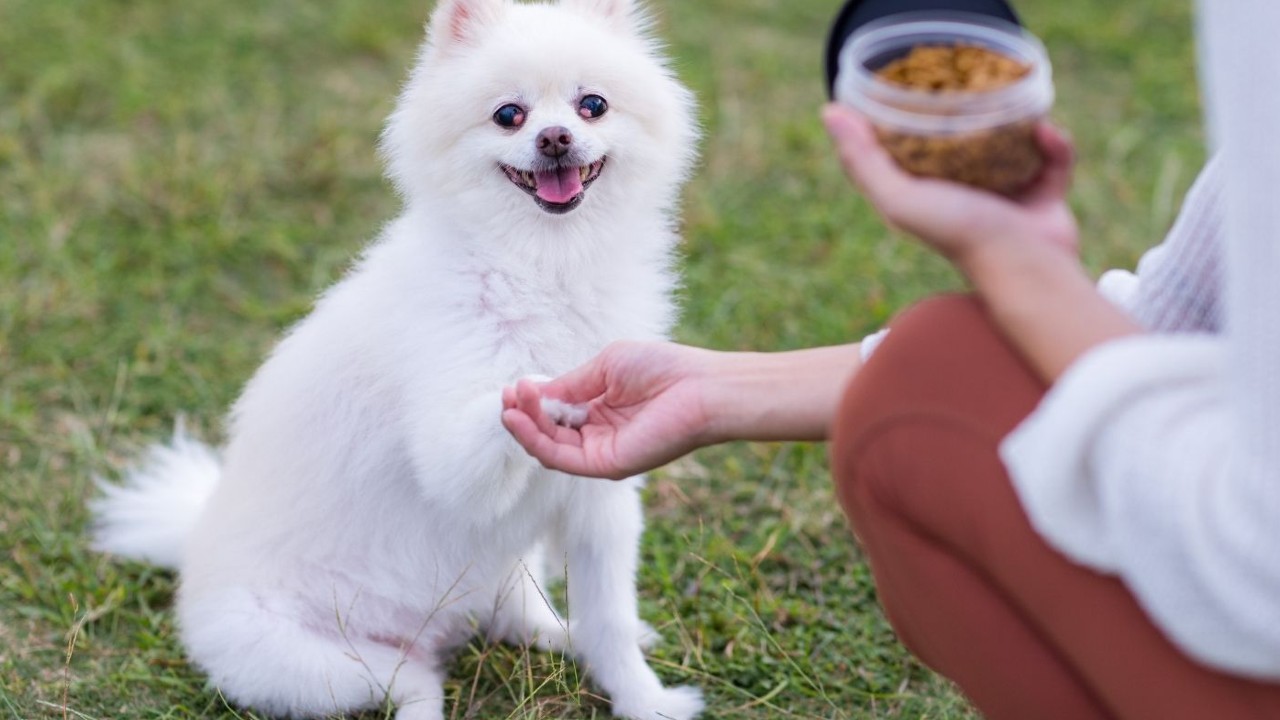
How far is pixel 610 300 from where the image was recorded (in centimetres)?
227

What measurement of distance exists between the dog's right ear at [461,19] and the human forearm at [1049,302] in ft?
3.95

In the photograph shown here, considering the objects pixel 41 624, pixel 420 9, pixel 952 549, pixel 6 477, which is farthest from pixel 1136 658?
pixel 420 9

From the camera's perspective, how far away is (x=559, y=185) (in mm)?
2182

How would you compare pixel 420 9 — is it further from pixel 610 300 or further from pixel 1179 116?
pixel 610 300

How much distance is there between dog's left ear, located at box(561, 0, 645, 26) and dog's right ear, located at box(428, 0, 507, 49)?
13cm

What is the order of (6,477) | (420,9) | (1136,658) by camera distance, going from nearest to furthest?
1. (1136,658)
2. (6,477)
3. (420,9)

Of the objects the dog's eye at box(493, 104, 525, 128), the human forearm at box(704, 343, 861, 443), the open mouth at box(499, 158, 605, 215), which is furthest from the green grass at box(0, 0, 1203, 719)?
the dog's eye at box(493, 104, 525, 128)

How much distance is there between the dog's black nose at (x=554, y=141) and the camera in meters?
2.12

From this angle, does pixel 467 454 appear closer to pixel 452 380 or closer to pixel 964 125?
pixel 452 380

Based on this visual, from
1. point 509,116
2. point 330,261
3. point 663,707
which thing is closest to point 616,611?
point 663,707

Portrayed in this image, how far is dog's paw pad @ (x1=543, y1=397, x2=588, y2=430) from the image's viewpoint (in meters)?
1.99

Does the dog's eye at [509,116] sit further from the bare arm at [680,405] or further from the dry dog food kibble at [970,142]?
the dry dog food kibble at [970,142]

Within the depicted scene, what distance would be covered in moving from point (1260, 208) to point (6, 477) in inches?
103

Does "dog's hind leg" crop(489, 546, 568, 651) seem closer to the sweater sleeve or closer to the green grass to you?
the green grass
